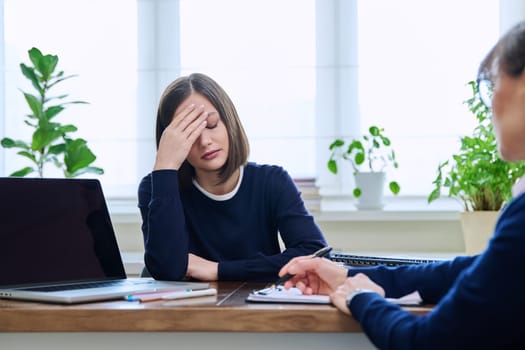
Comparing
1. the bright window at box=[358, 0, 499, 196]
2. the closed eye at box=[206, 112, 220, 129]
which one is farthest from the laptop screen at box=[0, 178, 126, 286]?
the bright window at box=[358, 0, 499, 196]

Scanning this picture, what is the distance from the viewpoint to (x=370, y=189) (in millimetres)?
3045

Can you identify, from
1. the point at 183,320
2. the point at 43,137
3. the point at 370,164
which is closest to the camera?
the point at 183,320

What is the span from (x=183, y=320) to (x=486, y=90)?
58 centimetres

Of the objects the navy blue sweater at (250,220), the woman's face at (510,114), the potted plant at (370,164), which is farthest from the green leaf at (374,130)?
the woman's face at (510,114)

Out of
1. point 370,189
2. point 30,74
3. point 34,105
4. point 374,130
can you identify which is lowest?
point 370,189

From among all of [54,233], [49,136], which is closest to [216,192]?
[54,233]

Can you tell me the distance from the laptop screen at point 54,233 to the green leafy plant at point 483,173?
1.50 meters

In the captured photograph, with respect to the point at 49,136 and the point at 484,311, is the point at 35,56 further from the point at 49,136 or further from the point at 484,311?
the point at 484,311

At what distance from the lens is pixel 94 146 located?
3.34m

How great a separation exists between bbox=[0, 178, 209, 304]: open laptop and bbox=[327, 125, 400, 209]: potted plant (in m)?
1.48

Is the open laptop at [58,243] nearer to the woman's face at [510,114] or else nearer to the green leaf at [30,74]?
the woman's face at [510,114]

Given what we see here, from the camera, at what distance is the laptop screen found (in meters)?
1.51

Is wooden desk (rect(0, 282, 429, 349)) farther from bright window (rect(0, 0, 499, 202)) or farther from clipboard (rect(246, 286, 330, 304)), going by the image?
bright window (rect(0, 0, 499, 202))

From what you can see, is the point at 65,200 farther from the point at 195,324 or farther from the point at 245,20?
the point at 245,20
